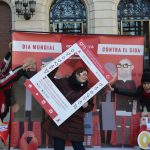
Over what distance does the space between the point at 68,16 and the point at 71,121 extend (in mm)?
8941

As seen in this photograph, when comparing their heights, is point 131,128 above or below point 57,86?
below

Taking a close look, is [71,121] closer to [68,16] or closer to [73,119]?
[73,119]

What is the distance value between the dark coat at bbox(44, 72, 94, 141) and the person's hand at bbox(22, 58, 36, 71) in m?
0.49

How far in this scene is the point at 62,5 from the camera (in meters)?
14.1

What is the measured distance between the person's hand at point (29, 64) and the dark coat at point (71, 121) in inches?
19.4

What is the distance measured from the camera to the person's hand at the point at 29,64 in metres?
5.86

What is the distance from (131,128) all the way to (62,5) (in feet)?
29.0

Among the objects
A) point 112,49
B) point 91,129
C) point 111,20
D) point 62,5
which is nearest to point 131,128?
point 91,129

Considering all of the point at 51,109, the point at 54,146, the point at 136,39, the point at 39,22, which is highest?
the point at 39,22

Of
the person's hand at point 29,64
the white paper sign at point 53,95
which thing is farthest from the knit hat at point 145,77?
the person's hand at point 29,64

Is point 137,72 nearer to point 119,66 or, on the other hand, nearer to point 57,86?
point 119,66

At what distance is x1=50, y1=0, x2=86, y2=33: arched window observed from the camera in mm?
13984

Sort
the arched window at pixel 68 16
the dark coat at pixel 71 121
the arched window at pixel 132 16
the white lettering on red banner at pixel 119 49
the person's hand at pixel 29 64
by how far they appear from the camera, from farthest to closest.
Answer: the arched window at pixel 132 16 < the arched window at pixel 68 16 < the white lettering on red banner at pixel 119 49 < the person's hand at pixel 29 64 < the dark coat at pixel 71 121

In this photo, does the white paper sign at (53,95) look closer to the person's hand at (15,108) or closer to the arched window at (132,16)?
the person's hand at (15,108)
